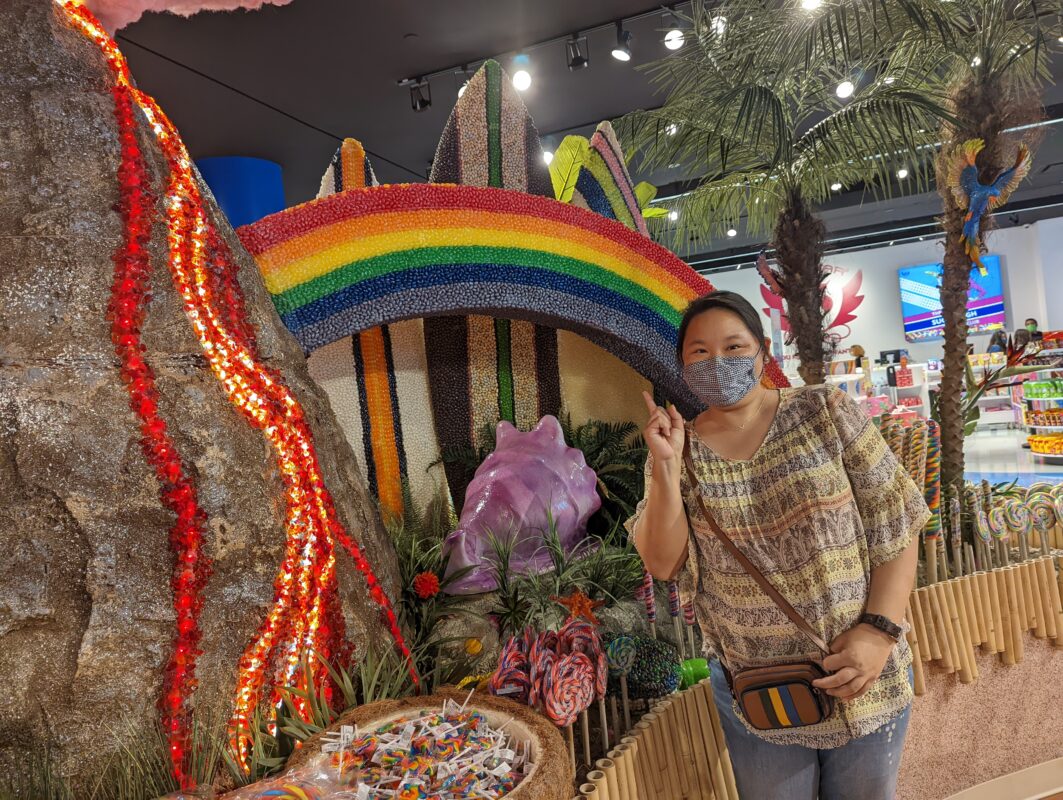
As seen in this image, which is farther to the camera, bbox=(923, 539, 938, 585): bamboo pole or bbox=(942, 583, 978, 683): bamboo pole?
bbox=(923, 539, 938, 585): bamboo pole

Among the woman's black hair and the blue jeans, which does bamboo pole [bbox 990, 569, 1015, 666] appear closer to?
the blue jeans

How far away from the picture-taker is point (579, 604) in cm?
211

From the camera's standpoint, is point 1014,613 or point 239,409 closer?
point 239,409

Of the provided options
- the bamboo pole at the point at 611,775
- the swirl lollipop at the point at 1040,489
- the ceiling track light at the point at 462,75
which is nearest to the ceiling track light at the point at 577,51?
the ceiling track light at the point at 462,75

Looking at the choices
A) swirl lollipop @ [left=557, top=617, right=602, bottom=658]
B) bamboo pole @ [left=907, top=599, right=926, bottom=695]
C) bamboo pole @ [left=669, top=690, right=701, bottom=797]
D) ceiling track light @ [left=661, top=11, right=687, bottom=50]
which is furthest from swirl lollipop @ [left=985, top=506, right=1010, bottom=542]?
ceiling track light @ [left=661, top=11, right=687, bottom=50]

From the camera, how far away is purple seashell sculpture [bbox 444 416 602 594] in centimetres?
238

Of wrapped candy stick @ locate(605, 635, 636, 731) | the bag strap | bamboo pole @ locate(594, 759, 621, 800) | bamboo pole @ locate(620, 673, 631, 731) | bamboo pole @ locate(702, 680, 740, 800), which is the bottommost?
bamboo pole @ locate(702, 680, 740, 800)

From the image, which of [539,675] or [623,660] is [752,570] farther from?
[623,660]

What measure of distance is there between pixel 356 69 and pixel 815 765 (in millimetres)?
5302

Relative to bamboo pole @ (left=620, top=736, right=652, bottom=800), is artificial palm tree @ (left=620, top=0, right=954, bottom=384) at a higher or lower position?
higher

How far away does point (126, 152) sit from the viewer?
1.58m

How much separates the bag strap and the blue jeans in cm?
20

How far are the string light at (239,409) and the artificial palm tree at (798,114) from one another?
2313 mm

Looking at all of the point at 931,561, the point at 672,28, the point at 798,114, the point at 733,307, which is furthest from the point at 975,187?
the point at 672,28
